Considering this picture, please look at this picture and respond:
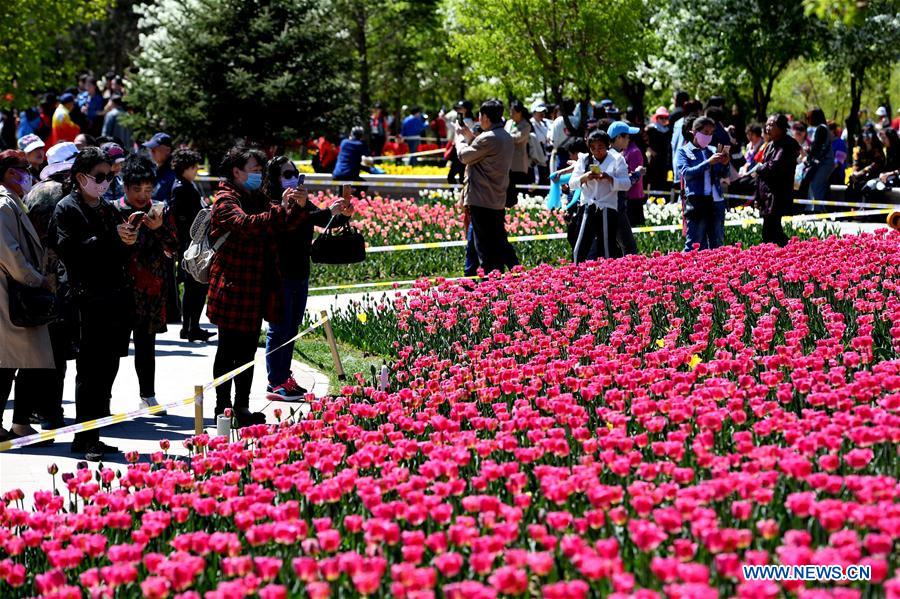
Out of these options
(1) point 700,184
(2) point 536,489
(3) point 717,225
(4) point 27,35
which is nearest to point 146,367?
(2) point 536,489

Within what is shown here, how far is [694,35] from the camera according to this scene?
3269cm

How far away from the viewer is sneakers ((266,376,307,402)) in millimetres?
9914

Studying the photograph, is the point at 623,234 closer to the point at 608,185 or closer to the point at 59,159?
the point at 608,185

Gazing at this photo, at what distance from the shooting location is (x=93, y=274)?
8336 millimetres

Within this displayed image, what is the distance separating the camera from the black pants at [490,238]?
14.0m

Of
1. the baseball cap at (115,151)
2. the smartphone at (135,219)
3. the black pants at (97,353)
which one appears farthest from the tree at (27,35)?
the black pants at (97,353)

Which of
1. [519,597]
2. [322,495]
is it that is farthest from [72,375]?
[519,597]

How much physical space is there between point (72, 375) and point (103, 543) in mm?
6093

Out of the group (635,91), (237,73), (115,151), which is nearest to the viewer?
(115,151)

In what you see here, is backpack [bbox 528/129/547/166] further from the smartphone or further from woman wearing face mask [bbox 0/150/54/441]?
woman wearing face mask [bbox 0/150/54/441]

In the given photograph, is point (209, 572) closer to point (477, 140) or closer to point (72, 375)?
point (72, 375)

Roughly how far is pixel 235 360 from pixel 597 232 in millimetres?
5612


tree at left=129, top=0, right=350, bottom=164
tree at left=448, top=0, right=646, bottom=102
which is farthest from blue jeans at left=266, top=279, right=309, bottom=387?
tree at left=448, top=0, right=646, bottom=102

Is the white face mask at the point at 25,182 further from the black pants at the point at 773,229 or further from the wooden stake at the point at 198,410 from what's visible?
the black pants at the point at 773,229
